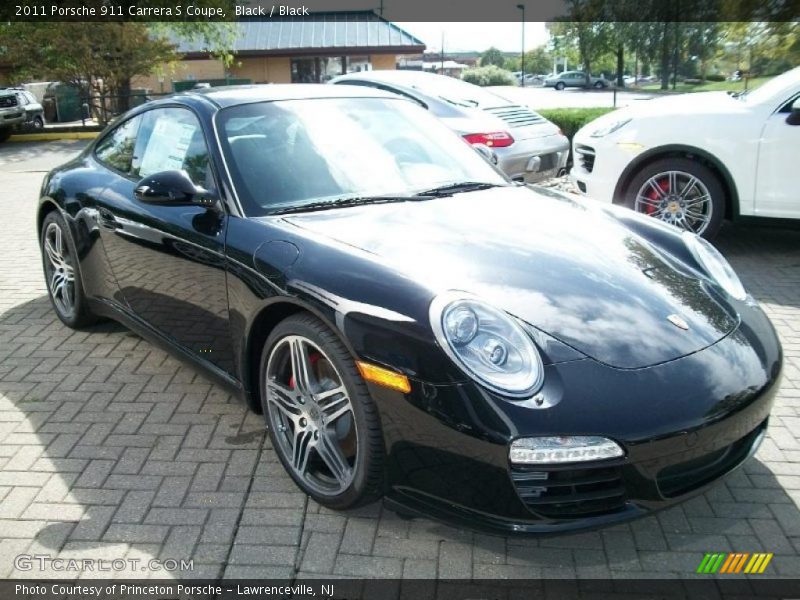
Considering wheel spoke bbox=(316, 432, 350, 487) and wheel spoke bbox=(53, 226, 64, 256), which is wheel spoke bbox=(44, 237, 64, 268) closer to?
wheel spoke bbox=(53, 226, 64, 256)

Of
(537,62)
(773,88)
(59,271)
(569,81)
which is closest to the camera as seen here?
(59,271)

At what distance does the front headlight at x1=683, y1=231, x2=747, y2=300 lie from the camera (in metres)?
3.05

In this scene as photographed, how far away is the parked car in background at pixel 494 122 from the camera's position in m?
7.74

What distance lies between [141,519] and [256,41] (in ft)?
113

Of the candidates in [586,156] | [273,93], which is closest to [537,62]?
[586,156]

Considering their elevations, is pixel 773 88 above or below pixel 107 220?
above

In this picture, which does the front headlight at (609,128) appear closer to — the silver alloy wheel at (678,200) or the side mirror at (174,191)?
the silver alloy wheel at (678,200)

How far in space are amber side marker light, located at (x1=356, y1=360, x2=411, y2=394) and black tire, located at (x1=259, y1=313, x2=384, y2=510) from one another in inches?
1.7

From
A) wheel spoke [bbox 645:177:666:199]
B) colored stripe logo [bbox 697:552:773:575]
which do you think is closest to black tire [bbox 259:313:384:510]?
colored stripe logo [bbox 697:552:773:575]

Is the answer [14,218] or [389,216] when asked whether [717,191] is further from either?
[14,218]

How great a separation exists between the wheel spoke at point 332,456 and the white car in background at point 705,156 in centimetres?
460

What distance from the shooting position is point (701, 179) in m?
6.21

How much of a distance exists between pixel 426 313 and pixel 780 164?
4703 mm

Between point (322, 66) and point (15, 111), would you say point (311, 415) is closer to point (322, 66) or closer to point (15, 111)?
point (15, 111)
